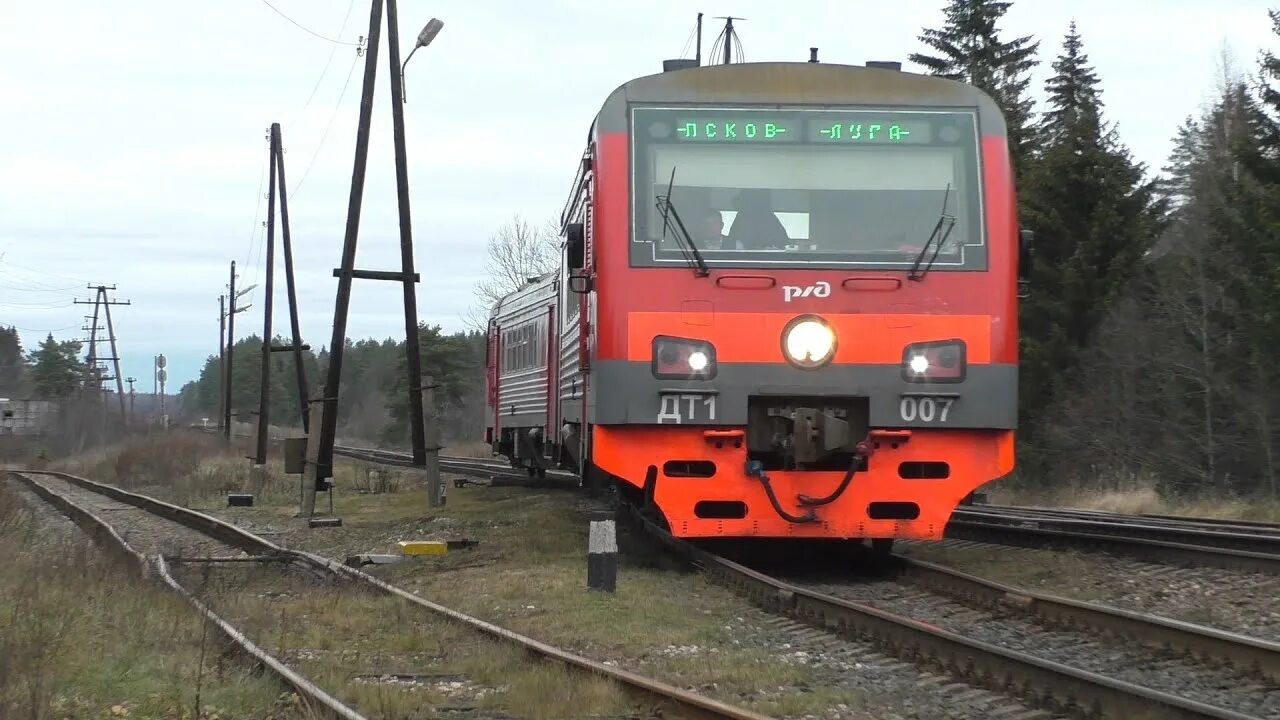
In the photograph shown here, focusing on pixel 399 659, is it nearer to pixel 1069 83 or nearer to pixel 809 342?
pixel 809 342

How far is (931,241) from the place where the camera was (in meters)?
→ 9.18

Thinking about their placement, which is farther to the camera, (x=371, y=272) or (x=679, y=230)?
(x=371, y=272)

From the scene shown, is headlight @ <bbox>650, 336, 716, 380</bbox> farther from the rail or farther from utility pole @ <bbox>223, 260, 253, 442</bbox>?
utility pole @ <bbox>223, 260, 253, 442</bbox>

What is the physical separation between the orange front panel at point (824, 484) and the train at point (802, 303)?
0.04 ft

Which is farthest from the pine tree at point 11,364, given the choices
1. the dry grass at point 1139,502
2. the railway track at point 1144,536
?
the railway track at point 1144,536

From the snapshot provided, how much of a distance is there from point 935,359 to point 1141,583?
77.6 inches

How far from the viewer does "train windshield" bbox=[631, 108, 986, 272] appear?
30.1ft

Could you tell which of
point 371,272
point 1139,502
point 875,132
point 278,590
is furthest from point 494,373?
point 875,132

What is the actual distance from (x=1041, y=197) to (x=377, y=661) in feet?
88.9

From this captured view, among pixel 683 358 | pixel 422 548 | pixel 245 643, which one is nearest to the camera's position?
pixel 245 643

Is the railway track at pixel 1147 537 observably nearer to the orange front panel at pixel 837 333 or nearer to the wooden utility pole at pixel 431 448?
the orange front panel at pixel 837 333

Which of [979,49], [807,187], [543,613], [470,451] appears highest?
[979,49]

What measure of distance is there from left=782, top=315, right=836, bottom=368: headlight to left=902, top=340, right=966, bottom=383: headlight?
1.69 ft

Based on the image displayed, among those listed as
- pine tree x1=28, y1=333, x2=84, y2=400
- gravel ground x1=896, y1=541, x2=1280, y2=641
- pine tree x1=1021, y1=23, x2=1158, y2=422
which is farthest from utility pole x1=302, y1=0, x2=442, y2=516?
pine tree x1=28, y1=333, x2=84, y2=400
